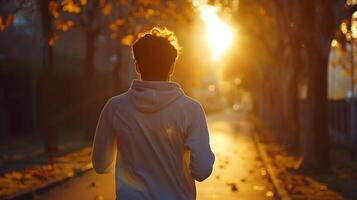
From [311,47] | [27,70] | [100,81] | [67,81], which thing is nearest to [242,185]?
[311,47]

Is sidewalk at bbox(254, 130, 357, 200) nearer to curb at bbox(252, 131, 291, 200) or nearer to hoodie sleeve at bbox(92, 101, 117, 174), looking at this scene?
curb at bbox(252, 131, 291, 200)

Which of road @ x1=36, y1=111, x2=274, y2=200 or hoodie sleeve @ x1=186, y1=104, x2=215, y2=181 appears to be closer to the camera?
hoodie sleeve @ x1=186, y1=104, x2=215, y2=181

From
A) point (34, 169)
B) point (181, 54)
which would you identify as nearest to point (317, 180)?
point (34, 169)

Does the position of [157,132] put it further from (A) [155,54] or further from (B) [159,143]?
(A) [155,54]

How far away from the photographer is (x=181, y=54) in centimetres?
550

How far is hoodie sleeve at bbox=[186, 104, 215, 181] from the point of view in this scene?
341 centimetres

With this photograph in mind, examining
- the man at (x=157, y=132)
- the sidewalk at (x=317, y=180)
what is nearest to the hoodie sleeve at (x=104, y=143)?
the man at (x=157, y=132)

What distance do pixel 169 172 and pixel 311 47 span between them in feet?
41.6

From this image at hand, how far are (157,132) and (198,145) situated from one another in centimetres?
22

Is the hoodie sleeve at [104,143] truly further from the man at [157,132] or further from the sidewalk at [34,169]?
the sidewalk at [34,169]

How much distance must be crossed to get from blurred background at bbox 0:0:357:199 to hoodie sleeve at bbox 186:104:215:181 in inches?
316

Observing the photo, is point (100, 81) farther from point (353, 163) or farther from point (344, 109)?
point (353, 163)

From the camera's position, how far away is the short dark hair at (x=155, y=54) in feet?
11.6

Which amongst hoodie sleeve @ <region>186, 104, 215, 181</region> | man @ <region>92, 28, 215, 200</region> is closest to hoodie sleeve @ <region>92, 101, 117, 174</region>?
man @ <region>92, 28, 215, 200</region>
